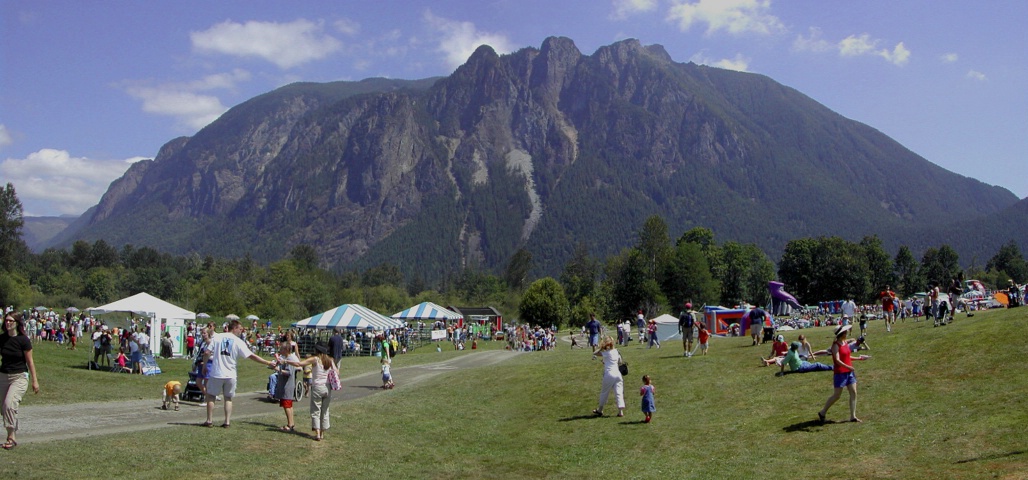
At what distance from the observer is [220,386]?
1407 cm

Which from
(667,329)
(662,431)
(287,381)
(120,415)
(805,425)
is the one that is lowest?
(662,431)

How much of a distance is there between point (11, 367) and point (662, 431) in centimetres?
1251

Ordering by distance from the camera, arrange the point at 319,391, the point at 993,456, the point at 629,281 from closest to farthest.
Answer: the point at 993,456, the point at 319,391, the point at 629,281

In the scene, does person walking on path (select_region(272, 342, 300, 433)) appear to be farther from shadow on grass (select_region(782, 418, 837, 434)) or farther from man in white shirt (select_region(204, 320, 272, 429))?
shadow on grass (select_region(782, 418, 837, 434))

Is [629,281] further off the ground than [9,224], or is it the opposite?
[9,224]

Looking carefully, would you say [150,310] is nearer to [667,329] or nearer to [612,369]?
[612,369]

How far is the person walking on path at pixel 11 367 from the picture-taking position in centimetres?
1144

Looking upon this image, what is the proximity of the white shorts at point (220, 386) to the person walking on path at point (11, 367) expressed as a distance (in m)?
2.95

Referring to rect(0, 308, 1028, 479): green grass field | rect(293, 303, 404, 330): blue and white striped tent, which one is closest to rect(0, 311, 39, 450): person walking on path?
rect(0, 308, 1028, 479): green grass field

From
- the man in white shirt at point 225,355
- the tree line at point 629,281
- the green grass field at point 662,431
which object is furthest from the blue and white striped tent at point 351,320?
the tree line at point 629,281

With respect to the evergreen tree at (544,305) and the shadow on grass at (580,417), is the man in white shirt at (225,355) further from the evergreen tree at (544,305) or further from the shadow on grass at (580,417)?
the evergreen tree at (544,305)

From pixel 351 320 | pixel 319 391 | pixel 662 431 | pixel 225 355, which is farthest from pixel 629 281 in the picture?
pixel 225 355

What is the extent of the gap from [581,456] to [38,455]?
9.40m

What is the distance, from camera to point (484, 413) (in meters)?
20.7
